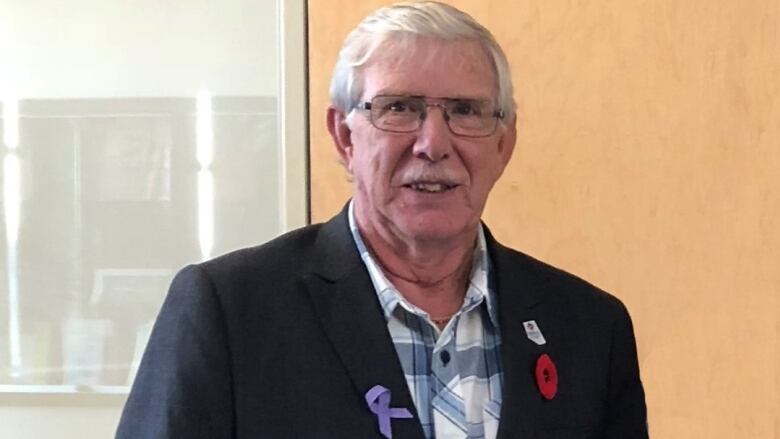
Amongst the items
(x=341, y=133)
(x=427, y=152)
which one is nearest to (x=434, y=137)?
(x=427, y=152)

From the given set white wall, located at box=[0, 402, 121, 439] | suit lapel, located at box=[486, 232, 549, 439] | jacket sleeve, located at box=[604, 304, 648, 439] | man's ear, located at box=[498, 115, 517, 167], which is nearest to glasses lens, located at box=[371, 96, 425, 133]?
man's ear, located at box=[498, 115, 517, 167]

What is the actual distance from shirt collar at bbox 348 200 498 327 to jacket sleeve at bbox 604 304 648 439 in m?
0.17

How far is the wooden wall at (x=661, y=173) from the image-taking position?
142 cm

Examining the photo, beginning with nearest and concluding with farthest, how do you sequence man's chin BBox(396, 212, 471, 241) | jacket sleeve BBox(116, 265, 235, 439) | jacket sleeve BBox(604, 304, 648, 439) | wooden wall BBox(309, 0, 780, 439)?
1. jacket sleeve BBox(116, 265, 235, 439)
2. man's chin BBox(396, 212, 471, 241)
3. jacket sleeve BBox(604, 304, 648, 439)
4. wooden wall BBox(309, 0, 780, 439)

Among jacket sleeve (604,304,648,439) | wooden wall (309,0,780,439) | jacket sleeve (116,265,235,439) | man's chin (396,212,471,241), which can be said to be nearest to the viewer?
jacket sleeve (116,265,235,439)

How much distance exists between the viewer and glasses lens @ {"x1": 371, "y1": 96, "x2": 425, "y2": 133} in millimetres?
1037

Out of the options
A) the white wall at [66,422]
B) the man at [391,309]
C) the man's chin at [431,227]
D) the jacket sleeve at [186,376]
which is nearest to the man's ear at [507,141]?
the man at [391,309]

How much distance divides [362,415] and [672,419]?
62 cm

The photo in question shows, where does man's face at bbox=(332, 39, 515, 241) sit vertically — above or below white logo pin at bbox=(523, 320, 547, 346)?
above

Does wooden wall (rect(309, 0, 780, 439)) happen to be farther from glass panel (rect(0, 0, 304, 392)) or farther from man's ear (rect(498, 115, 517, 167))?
man's ear (rect(498, 115, 517, 167))

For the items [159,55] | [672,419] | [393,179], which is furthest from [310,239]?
[672,419]

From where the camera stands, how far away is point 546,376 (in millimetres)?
1095

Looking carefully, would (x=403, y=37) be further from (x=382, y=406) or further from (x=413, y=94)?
(x=382, y=406)

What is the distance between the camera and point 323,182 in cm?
143
